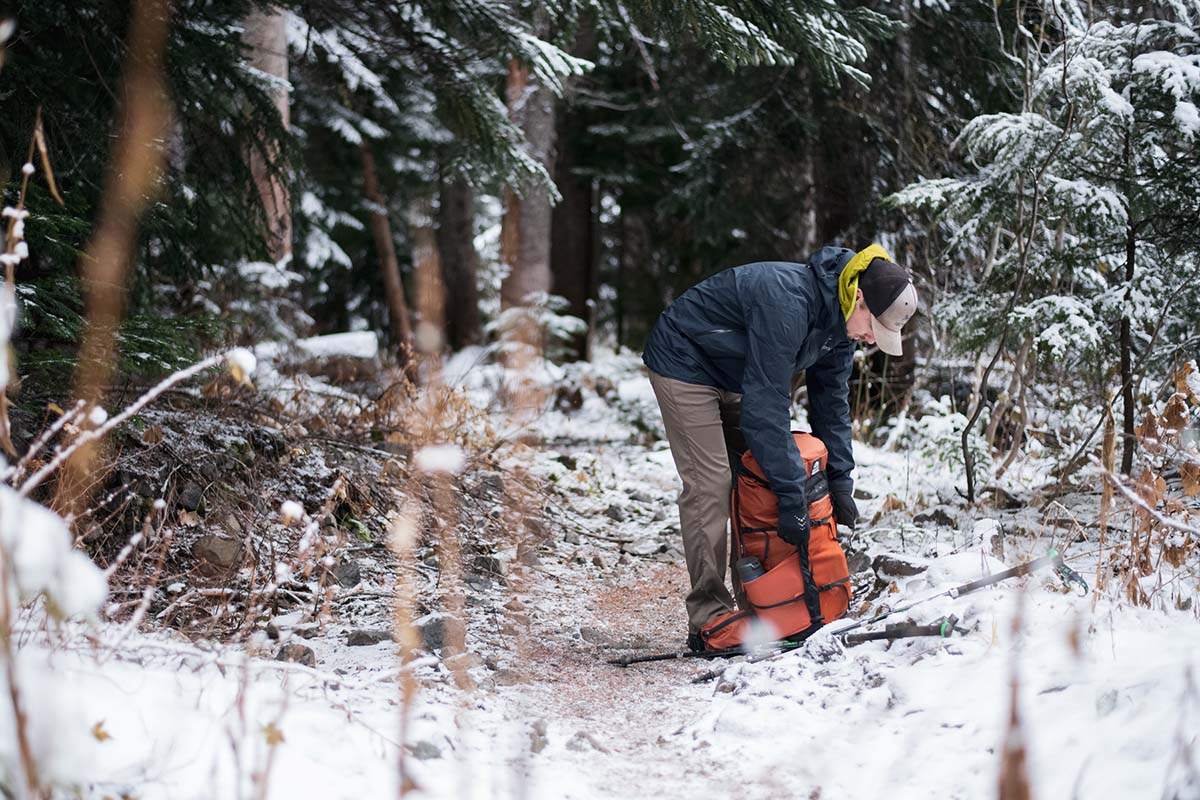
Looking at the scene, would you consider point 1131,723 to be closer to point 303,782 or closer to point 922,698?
point 922,698

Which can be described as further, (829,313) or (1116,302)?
(1116,302)

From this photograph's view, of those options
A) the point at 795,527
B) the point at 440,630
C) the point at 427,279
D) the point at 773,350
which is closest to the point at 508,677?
the point at 440,630

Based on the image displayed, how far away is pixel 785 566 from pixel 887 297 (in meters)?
1.17

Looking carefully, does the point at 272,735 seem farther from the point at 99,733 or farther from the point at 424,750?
the point at 424,750

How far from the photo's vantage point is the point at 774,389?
3.69 metres

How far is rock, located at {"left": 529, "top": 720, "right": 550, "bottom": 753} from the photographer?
2800 millimetres

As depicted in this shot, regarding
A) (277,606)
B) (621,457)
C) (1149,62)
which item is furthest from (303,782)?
(621,457)

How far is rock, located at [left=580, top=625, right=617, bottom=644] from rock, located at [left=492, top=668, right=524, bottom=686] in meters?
0.68

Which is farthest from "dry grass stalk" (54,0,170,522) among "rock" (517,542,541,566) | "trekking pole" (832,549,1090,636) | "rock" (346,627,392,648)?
"trekking pole" (832,549,1090,636)

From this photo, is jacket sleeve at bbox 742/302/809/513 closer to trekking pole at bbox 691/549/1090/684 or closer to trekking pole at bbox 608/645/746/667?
trekking pole at bbox 691/549/1090/684

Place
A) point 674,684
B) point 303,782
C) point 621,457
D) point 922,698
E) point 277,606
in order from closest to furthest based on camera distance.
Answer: point 303,782, point 922,698, point 674,684, point 277,606, point 621,457

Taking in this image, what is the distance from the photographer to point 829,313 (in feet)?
12.6

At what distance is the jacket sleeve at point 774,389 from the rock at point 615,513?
3.03m

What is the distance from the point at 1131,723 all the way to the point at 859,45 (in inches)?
160
